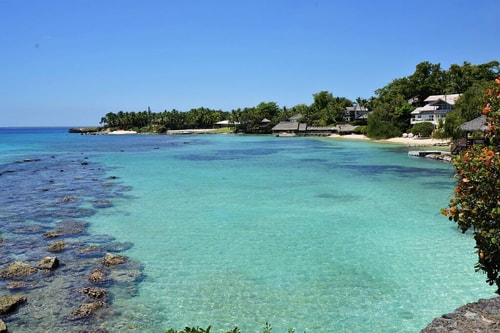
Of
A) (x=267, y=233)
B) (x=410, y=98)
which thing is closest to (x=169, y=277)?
(x=267, y=233)

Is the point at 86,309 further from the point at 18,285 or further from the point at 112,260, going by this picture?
the point at 112,260

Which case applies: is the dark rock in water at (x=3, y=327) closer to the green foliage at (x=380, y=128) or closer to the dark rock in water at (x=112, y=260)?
the dark rock in water at (x=112, y=260)

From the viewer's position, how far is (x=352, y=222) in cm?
1714

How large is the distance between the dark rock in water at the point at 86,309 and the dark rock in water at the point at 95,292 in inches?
16.0

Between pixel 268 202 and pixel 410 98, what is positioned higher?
pixel 410 98

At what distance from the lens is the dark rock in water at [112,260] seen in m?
12.2

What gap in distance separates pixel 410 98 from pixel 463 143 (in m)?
56.0

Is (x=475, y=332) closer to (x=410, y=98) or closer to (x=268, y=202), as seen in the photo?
(x=268, y=202)

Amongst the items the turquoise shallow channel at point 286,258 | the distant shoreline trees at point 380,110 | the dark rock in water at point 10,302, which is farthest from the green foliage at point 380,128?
the dark rock in water at point 10,302

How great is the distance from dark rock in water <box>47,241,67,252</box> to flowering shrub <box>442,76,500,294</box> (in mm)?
12637

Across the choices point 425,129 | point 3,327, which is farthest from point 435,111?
point 3,327

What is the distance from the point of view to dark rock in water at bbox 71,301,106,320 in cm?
898

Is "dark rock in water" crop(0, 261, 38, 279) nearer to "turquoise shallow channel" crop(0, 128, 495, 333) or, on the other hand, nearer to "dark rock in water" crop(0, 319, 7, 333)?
"turquoise shallow channel" crop(0, 128, 495, 333)

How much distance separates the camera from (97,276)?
1115 centimetres
